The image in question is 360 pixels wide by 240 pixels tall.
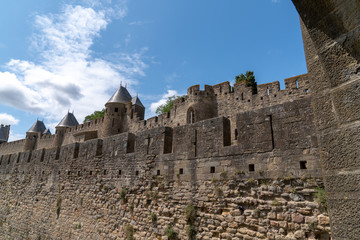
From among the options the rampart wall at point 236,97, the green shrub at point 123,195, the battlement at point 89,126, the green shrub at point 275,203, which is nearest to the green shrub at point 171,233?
the green shrub at point 123,195

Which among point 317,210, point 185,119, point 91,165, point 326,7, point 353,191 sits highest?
point 185,119

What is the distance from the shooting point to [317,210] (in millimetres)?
4016

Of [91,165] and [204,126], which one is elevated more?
[204,126]

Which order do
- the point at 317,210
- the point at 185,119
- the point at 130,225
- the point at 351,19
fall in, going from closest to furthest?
the point at 351,19 → the point at 317,210 → the point at 130,225 → the point at 185,119

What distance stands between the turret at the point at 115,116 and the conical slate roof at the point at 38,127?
20.4 meters

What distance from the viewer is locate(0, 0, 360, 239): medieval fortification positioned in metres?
1.96

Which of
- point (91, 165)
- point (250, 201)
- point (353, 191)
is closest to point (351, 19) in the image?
point (353, 191)

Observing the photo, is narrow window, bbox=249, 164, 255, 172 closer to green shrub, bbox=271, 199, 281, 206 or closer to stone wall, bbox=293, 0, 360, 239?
green shrub, bbox=271, 199, 281, 206

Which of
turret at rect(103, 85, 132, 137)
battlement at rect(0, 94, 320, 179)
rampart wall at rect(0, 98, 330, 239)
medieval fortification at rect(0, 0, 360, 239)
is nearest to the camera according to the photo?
medieval fortification at rect(0, 0, 360, 239)

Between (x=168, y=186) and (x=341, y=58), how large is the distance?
17.8 ft

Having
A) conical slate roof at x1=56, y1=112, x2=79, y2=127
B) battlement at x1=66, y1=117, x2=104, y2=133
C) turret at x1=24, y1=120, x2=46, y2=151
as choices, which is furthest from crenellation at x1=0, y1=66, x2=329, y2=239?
turret at x1=24, y1=120, x2=46, y2=151

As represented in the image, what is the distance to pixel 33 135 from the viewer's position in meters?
40.8

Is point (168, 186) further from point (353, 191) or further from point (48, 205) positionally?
point (48, 205)

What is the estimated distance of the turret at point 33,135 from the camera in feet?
130
